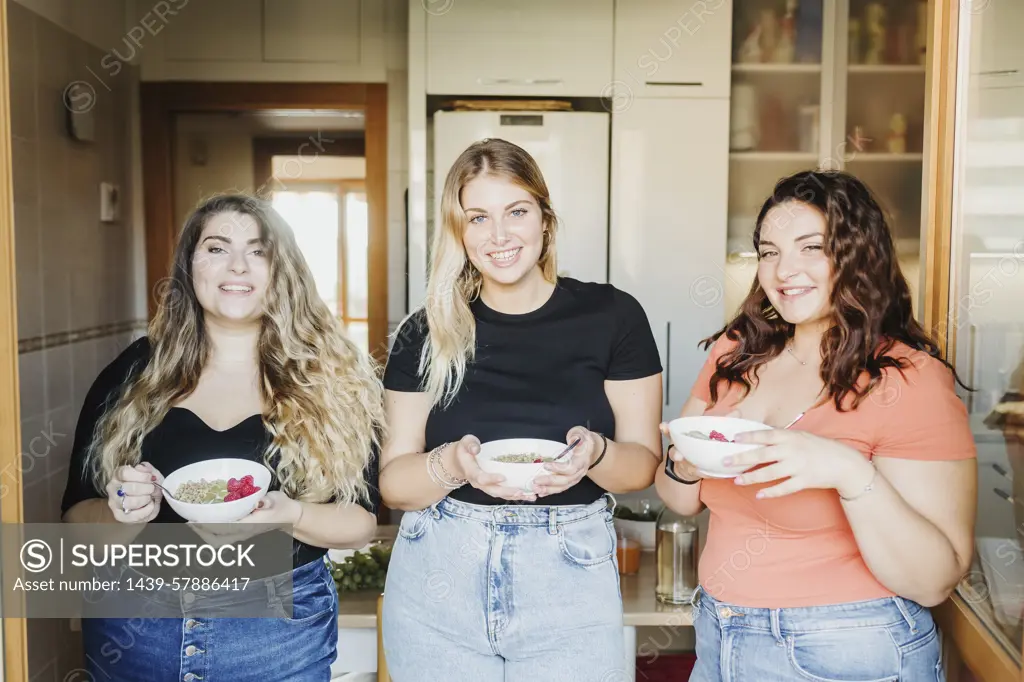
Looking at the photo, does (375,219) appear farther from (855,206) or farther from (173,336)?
(855,206)

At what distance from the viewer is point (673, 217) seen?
9.34ft

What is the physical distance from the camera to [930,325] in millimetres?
1327

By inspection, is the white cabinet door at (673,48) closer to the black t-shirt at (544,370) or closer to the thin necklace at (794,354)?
the black t-shirt at (544,370)

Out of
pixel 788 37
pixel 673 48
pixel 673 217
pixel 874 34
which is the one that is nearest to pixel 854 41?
pixel 874 34

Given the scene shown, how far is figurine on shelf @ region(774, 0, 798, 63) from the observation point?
295 cm

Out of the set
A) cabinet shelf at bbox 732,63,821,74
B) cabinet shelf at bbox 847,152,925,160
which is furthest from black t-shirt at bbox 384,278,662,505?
cabinet shelf at bbox 847,152,925,160

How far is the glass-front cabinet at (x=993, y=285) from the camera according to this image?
47.0 inches

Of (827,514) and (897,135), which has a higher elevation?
(897,135)

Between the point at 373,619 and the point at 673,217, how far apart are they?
1.59 metres

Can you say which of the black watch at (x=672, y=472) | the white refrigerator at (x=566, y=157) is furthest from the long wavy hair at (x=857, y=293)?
the white refrigerator at (x=566, y=157)

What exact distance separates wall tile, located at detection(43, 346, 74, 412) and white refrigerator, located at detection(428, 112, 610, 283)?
1.13 metres

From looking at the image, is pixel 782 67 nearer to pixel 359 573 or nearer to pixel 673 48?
pixel 673 48

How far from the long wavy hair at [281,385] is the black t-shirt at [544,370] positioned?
95 mm

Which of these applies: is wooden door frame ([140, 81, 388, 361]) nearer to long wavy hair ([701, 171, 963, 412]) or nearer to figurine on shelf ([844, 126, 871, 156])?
figurine on shelf ([844, 126, 871, 156])
